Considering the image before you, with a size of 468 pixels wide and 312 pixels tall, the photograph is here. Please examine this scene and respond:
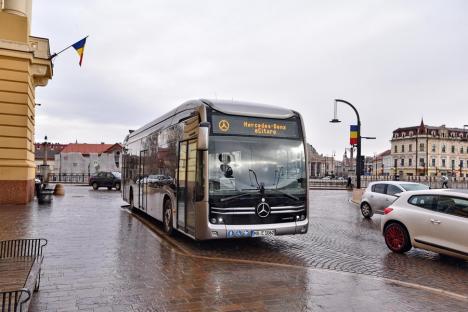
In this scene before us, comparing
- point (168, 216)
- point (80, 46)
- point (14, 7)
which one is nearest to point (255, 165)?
point (168, 216)

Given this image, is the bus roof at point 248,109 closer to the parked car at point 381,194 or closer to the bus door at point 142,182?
the bus door at point 142,182

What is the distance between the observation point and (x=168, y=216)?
10.9 m

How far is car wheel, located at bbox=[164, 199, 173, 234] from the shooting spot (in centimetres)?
1074

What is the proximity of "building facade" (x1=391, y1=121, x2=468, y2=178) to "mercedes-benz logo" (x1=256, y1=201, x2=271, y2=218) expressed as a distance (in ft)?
364

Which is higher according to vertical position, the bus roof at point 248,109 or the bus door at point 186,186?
the bus roof at point 248,109

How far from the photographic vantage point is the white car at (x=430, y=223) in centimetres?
802

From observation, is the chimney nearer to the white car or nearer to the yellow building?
the yellow building

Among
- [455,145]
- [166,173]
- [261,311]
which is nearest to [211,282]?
[261,311]

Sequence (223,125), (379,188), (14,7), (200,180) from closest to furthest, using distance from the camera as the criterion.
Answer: (200,180) → (223,125) → (379,188) → (14,7)

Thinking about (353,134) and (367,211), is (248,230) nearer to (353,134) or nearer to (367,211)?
(367,211)

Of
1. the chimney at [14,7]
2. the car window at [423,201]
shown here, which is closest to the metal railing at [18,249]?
the car window at [423,201]

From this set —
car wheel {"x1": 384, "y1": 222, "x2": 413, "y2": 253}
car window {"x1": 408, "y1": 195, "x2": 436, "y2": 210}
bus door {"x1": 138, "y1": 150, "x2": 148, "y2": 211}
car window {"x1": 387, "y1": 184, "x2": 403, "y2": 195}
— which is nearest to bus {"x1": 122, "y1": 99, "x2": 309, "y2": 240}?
car wheel {"x1": 384, "y1": 222, "x2": 413, "y2": 253}

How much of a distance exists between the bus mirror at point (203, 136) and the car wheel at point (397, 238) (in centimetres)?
471

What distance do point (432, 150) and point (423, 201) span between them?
4565 inches
